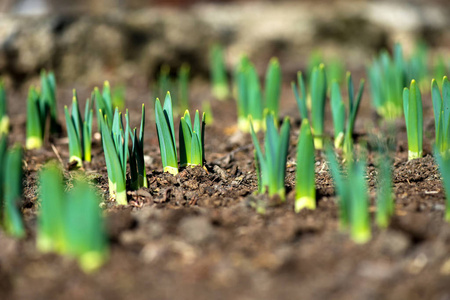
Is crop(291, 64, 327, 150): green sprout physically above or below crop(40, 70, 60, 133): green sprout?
below

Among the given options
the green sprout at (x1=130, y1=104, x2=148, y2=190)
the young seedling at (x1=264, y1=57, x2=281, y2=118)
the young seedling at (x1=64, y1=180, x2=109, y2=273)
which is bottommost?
the young seedling at (x1=64, y1=180, x2=109, y2=273)

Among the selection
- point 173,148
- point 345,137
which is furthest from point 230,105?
point 173,148

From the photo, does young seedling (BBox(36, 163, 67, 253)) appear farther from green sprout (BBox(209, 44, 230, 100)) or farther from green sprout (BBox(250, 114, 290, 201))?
green sprout (BBox(209, 44, 230, 100))

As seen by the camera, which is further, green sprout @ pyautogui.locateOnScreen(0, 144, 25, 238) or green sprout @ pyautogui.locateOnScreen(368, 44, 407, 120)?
green sprout @ pyautogui.locateOnScreen(368, 44, 407, 120)

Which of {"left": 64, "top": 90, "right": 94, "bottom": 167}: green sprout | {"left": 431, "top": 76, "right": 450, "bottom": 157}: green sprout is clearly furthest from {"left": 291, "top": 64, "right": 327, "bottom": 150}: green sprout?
{"left": 64, "top": 90, "right": 94, "bottom": 167}: green sprout

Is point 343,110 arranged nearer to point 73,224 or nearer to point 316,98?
point 316,98

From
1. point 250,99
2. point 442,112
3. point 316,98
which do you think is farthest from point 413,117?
point 250,99

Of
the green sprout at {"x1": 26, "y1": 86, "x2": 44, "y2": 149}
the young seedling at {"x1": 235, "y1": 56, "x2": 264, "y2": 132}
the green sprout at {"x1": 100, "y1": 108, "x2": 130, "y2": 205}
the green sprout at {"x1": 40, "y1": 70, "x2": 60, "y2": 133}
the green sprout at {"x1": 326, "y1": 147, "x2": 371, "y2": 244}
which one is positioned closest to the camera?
the green sprout at {"x1": 326, "y1": 147, "x2": 371, "y2": 244}

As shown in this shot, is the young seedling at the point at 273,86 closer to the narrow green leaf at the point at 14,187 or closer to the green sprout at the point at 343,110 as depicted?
the green sprout at the point at 343,110
